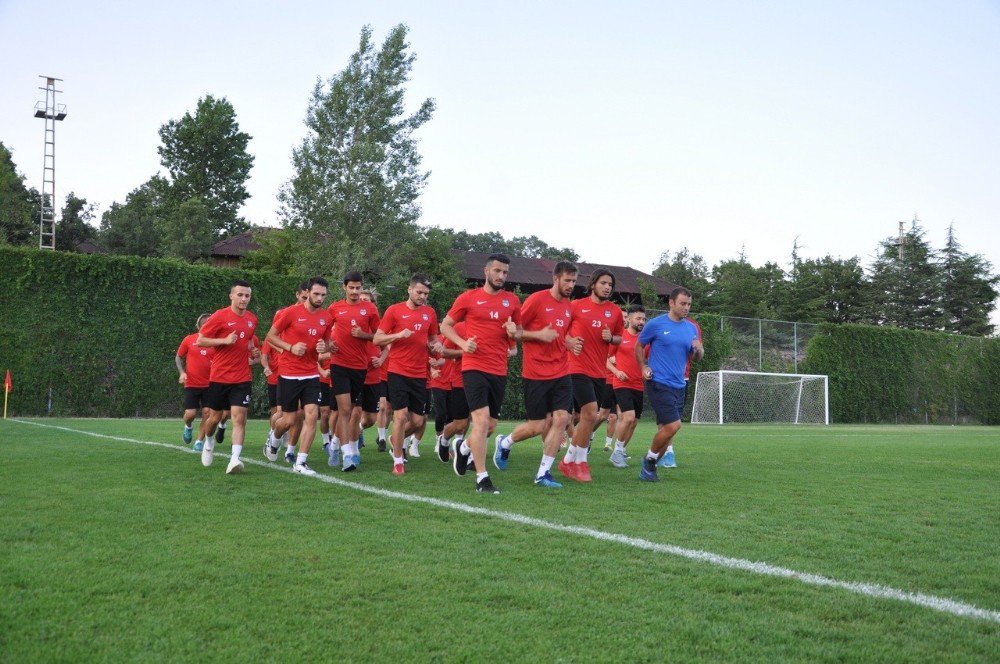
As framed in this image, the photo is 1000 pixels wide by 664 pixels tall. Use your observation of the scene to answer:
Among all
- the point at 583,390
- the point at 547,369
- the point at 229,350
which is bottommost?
the point at 583,390

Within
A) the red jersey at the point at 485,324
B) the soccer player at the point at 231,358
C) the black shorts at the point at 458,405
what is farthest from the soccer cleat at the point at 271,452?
the red jersey at the point at 485,324

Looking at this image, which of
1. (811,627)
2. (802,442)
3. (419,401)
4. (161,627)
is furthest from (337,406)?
(802,442)

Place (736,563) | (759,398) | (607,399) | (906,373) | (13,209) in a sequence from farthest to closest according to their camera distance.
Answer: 1. (13,209)
2. (906,373)
3. (759,398)
4. (607,399)
5. (736,563)

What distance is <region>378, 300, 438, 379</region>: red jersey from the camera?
389 inches

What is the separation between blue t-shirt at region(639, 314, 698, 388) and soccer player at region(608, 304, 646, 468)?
40.2 inches

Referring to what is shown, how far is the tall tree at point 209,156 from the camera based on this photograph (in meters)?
56.7

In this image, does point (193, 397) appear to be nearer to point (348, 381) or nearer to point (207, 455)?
point (207, 455)

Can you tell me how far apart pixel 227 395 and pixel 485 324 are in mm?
3062

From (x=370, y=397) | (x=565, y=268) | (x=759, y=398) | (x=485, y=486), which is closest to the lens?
(x=485, y=486)

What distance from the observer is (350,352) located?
10.3 metres

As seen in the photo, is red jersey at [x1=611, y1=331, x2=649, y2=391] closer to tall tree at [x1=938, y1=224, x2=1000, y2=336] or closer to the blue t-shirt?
the blue t-shirt

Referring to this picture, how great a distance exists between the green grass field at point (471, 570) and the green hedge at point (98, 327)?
1347 cm

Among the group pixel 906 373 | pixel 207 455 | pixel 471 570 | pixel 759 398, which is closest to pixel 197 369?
pixel 207 455

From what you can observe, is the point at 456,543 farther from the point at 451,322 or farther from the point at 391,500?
the point at 451,322
